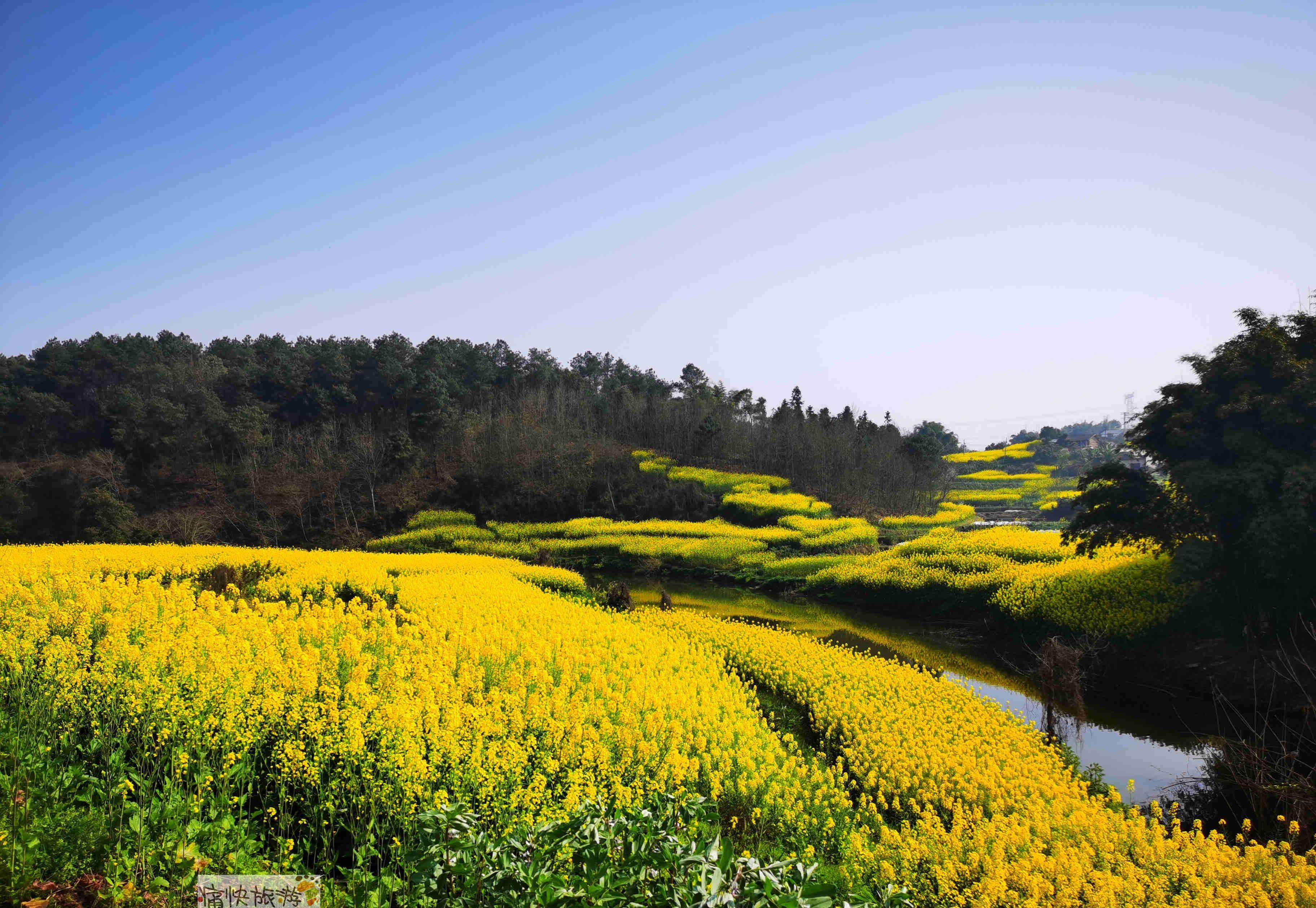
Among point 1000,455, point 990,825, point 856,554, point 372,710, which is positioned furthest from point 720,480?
point 1000,455

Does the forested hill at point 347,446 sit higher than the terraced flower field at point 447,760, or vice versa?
the forested hill at point 347,446

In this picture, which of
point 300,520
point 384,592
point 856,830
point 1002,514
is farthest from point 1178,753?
point 1002,514

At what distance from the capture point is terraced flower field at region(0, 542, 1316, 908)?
15.1 ft

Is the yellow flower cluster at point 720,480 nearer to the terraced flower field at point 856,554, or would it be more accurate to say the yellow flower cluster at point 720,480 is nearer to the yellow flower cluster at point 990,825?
the terraced flower field at point 856,554

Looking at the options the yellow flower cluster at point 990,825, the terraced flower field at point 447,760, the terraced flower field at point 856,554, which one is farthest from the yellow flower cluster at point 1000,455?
the terraced flower field at point 447,760

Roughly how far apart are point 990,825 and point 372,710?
525cm

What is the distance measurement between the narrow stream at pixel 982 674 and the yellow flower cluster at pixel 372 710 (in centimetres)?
497

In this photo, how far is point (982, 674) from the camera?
581 inches

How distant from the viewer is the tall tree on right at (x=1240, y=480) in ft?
39.3

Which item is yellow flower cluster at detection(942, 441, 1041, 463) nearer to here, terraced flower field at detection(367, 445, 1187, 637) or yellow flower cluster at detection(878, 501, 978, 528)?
yellow flower cluster at detection(878, 501, 978, 528)

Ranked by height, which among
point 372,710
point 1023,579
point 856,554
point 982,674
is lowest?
point 982,674

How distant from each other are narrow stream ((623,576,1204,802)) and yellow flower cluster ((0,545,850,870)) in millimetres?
4969

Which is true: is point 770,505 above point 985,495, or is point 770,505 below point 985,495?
below

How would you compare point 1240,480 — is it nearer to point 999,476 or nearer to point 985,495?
point 985,495
